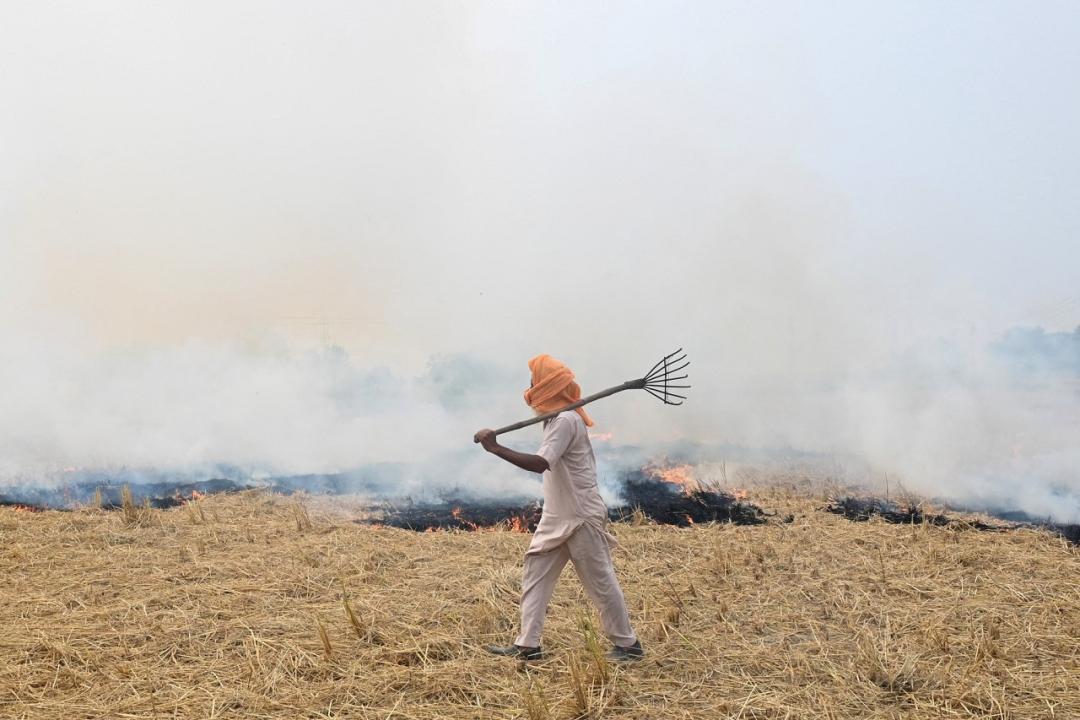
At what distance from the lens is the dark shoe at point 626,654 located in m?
4.38

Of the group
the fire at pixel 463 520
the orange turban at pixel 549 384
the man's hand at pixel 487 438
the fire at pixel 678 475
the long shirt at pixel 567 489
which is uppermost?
the orange turban at pixel 549 384

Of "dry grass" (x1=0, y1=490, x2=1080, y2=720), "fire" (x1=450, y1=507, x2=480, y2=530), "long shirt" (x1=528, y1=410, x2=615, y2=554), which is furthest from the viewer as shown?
"fire" (x1=450, y1=507, x2=480, y2=530)

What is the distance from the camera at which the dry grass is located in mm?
3971

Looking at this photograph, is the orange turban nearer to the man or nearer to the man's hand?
the man

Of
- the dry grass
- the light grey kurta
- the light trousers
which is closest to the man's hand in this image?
the light grey kurta

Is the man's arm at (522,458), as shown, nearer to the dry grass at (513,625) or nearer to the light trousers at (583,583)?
the light trousers at (583,583)

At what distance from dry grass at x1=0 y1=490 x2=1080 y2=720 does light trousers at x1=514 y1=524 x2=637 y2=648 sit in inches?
7.7

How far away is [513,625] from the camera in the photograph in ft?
16.8

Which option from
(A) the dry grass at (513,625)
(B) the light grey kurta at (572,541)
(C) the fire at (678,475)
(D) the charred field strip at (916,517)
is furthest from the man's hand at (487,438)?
(C) the fire at (678,475)

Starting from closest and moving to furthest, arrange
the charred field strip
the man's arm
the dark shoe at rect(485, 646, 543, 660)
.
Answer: the man's arm → the dark shoe at rect(485, 646, 543, 660) → the charred field strip

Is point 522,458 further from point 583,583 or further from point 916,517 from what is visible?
point 916,517

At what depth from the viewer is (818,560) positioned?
653 centimetres

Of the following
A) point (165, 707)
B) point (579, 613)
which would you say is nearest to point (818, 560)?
point (579, 613)

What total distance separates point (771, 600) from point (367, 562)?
129 inches
